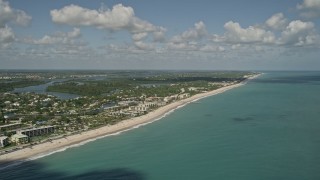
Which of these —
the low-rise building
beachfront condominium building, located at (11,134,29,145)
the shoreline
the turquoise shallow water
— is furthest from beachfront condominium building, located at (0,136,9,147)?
the low-rise building

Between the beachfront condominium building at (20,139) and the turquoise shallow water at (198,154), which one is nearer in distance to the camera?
the turquoise shallow water at (198,154)

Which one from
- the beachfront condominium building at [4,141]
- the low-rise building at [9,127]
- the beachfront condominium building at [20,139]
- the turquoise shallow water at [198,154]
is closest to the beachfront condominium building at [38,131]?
the beachfront condominium building at [20,139]

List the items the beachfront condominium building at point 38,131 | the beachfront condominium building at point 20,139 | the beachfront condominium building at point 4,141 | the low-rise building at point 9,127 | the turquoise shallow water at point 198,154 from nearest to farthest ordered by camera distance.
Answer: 1. the turquoise shallow water at point 198,154
2. the beachfront condominium building at point 4,141
3. the beachfront condominium building at point 20,139
4. the beachfront condominium building at point 38,131
5. the low-rise building at point 9,127

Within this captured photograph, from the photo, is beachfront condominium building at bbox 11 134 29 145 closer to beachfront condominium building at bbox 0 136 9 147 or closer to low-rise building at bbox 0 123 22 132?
beachfront condominium building at bbox 0 136 9 147

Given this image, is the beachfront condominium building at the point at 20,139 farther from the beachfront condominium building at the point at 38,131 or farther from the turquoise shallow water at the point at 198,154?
the turquoise shallow water at the point at 198,154

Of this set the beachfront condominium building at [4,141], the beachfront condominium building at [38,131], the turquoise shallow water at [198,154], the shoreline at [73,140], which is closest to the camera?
the turquoise shallow water at [198,154]

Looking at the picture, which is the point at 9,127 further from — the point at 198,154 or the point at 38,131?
the point at 198,154

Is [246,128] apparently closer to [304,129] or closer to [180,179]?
[304,129]

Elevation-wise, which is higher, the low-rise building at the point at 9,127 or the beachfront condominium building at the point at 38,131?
the beachfront condominium building at the point at 38,131
